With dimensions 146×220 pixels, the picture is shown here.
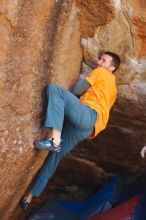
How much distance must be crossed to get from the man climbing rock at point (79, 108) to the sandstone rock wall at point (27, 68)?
0.13 m

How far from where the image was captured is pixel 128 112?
14.8 feet

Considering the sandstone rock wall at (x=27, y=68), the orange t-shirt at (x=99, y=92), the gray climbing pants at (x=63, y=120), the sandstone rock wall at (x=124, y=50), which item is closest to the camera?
the sandstone rock wall at (x=27, y=68)

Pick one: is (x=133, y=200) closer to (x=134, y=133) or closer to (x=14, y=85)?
(x=134, y=133)

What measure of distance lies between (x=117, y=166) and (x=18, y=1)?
9.48ft

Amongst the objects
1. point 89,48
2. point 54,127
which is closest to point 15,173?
point 54,127

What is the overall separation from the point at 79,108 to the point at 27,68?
55cm

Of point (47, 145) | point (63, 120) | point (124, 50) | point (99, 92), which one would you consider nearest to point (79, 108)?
point (63, 120)

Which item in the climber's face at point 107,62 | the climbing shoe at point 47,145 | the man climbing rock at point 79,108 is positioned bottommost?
the climbing shoe at point 47,145

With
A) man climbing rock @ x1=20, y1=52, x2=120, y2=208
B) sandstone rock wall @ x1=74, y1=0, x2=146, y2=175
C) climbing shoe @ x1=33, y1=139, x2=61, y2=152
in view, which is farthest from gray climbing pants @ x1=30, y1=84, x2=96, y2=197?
sandstone rock wall @ x1=74, y1=0, x2=146, y2=175

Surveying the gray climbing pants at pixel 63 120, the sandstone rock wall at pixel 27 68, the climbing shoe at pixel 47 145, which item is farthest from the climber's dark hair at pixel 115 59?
the climbing shoe at pixel 47 145

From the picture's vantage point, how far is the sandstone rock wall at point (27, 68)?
320 centimetres

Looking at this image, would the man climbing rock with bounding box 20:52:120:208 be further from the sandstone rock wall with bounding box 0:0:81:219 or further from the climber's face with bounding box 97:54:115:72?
the sandstone rock wall with bounding box 0:0:81:219

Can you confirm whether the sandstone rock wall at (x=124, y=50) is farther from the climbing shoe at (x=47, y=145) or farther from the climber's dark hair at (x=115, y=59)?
the climbing shoe at (x=47, y=145)

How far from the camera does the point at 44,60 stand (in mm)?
3541
